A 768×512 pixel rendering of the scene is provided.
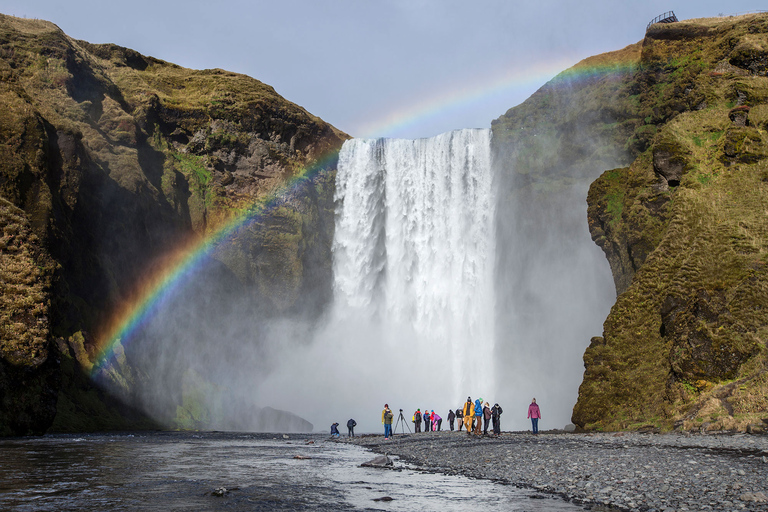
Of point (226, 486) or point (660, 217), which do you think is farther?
point (660, 217)

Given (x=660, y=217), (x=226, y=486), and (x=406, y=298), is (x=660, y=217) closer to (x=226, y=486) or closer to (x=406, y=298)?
(x=226, y=486)

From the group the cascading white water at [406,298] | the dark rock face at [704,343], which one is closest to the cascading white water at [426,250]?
the cascading white water at [406,298]

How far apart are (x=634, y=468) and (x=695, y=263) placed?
15.0 metres

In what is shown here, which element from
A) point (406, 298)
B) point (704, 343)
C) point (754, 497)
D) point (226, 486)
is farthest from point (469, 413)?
point (406, 298)

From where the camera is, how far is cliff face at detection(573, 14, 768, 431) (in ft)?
74.2

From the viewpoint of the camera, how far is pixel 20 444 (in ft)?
72.7

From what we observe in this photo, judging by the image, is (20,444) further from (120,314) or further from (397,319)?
(397,319)

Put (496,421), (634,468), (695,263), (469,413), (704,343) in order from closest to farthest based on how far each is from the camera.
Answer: (634,468) → (704,343) → (695,263) → (496,421) → (469,413)

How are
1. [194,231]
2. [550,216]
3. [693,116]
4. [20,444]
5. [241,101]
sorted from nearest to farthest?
[20,444]
[693,116]
[550,216]
[194,231]
[241,101]

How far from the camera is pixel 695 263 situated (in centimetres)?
2550

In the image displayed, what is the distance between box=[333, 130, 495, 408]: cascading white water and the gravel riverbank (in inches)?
1333

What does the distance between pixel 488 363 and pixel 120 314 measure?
32.2 meters

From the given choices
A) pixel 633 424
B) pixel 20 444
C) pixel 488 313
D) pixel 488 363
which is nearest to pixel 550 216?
pixel 488 313

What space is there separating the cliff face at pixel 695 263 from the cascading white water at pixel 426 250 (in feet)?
64.1
